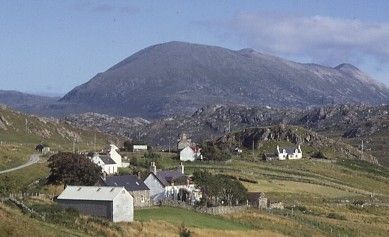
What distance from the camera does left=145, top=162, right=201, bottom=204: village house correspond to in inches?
3482

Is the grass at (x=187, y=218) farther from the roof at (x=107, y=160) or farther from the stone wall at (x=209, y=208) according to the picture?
the roof at (x=107, y=160)

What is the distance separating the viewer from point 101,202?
6606 centimetres

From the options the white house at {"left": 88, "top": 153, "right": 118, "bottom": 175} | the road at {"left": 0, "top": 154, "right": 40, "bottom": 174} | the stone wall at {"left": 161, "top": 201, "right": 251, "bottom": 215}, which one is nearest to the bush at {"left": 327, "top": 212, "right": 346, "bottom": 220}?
the stone wall at {"left": 161, "top": 201, "right": 251, "bottom": 215}

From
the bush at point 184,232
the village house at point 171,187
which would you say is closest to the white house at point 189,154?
the village house at point 171,187

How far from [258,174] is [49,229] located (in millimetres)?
87289

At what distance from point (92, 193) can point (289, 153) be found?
116 metres

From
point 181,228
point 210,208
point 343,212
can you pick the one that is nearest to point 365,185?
point 343,212

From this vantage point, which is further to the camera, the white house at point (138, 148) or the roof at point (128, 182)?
the white house at point (138, 148)

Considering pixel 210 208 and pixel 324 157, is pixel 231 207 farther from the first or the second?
pixel 324 157

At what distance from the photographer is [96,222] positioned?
194 feet

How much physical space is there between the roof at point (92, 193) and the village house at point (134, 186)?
9466 millimetres

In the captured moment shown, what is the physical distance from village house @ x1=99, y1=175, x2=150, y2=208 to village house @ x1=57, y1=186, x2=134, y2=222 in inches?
393

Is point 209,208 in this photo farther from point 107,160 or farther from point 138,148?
point 138,148

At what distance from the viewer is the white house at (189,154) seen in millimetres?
147900
